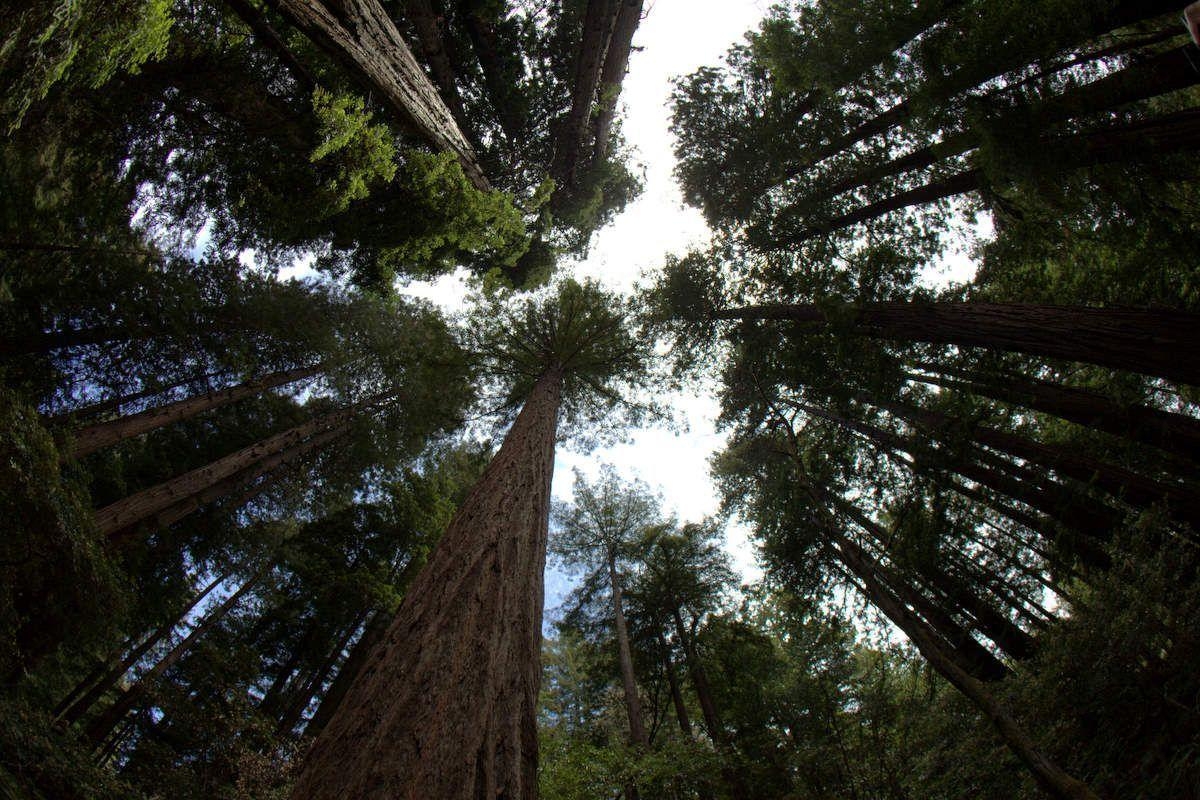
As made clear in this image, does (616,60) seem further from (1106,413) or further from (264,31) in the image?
(1106,413)

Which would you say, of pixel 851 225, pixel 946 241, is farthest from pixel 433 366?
pixel 946 241

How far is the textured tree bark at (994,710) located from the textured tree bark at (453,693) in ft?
9.43

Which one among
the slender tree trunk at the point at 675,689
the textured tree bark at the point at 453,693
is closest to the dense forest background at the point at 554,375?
the textured tree bark at the point at 453,693

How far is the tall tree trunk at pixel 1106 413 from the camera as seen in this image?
13.4 ft

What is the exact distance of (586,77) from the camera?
6.12m

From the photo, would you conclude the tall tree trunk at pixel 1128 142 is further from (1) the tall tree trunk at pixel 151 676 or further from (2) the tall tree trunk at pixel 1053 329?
Result: (1) the tall tree trunk at pixel 151 676

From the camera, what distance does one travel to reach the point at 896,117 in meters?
6.04

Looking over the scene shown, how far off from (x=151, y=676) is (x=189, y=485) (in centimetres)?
287

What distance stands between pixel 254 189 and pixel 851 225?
841 cm

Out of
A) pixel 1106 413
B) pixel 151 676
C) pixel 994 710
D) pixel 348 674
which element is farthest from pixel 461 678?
pixel 348 674

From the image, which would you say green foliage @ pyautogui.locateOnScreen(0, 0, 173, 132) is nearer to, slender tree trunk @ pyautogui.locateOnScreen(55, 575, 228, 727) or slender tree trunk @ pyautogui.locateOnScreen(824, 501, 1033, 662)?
slender tree trunk @ pyautogui.locateOnScreen(824, 501, 1033, 662)

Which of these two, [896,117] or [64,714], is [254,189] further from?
[64,714]

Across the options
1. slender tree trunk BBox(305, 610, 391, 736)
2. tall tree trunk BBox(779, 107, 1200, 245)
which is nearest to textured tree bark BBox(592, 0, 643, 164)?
tall tree trunk BBox(779, 107, 1200, 245)

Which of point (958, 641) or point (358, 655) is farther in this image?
point (358, 655)
